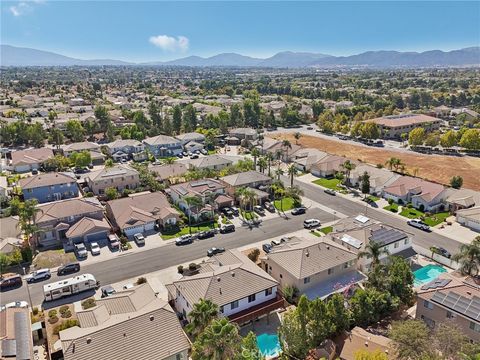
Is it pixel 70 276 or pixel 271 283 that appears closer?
pixel 271 283

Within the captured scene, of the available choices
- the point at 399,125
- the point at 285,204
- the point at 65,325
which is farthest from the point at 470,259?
the point at 399,125

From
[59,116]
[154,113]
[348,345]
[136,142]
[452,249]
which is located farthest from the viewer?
[59,116]

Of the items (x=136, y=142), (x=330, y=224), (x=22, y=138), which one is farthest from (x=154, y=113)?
(x=330, y=224)

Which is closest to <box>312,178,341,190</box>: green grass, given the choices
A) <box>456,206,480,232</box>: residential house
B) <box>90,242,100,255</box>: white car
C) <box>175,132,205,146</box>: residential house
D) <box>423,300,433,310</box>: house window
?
<box>456,206,480,232</box>: residential house

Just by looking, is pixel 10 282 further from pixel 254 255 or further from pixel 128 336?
pixel 254 255

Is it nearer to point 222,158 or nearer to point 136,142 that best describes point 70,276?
point 222,158

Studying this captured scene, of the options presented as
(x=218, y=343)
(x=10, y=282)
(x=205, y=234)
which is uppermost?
(x=218, y=343)

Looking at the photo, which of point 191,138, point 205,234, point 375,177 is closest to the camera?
point 205,234
